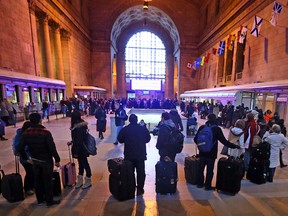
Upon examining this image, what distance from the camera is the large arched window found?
4403 cm

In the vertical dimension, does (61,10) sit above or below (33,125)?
above

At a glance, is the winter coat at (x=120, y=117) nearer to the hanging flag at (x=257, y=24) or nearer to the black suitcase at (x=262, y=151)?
the black suitcase at (x=262, y=151)

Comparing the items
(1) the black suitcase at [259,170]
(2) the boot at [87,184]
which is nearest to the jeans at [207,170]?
(1) the black suitcase at [259,170]

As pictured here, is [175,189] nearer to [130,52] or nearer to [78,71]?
[78,71]

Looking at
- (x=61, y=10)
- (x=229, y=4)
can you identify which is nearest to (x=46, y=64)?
(x=61, y=10)

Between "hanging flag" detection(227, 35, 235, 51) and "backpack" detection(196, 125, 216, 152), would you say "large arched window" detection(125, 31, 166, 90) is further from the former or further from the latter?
"backpack" detection(196, 125, 216, 152)

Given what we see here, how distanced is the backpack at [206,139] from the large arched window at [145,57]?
40.6 m

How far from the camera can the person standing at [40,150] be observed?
9.00 ft

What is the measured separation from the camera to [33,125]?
2809 mm

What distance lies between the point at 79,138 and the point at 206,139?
7.92 feet

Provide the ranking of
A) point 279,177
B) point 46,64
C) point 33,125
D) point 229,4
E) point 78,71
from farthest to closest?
point 78,71 → point 229,4 → point 46,64 → point 279,177 → point 33,125

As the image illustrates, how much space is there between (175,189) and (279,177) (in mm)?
2795

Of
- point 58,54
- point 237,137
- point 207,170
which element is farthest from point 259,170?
point 58,54

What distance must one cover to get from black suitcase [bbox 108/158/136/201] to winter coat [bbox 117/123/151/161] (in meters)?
0.18
